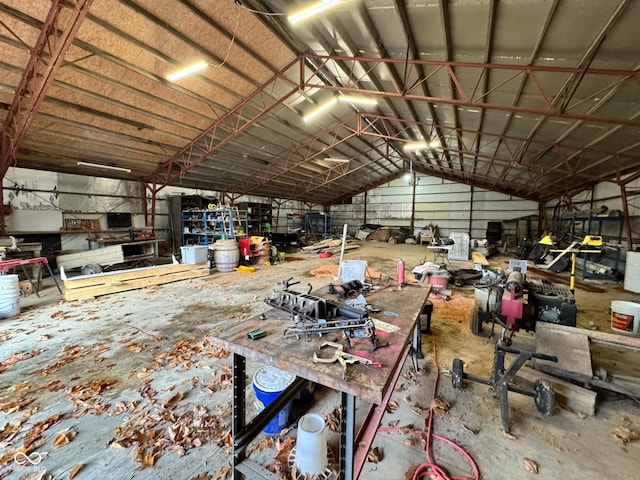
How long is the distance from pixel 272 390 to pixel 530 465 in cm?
185

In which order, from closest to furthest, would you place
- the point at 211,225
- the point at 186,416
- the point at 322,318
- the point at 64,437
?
1. the point at 322,318
2. the point at 64,437
3. the point at 186,416
4. the point at 211,225

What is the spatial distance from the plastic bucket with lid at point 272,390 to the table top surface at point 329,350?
0.50 m

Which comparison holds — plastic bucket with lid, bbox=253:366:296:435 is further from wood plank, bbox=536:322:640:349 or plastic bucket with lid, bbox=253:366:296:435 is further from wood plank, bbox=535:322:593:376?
wood plank, bbox=536:322:640:349

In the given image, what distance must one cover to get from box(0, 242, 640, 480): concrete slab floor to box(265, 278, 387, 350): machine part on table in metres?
0.98

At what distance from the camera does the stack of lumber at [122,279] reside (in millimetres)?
5219

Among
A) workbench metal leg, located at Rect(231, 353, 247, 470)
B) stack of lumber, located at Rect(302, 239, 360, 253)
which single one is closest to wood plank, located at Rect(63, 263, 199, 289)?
workbench metal leg, located at Rect(231, 353, 247, 470)

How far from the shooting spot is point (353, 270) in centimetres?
306

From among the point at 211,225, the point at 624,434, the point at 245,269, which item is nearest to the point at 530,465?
the point at 624,434

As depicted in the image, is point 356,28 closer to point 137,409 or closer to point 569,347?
point 569,347

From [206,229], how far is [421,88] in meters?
8.27

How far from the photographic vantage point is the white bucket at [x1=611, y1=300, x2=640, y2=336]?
139 inches

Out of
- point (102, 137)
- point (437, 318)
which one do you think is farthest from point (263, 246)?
point (437, 318)

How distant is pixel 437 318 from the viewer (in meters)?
4.36

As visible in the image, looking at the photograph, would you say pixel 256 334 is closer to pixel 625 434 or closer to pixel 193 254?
pixel 625 434
